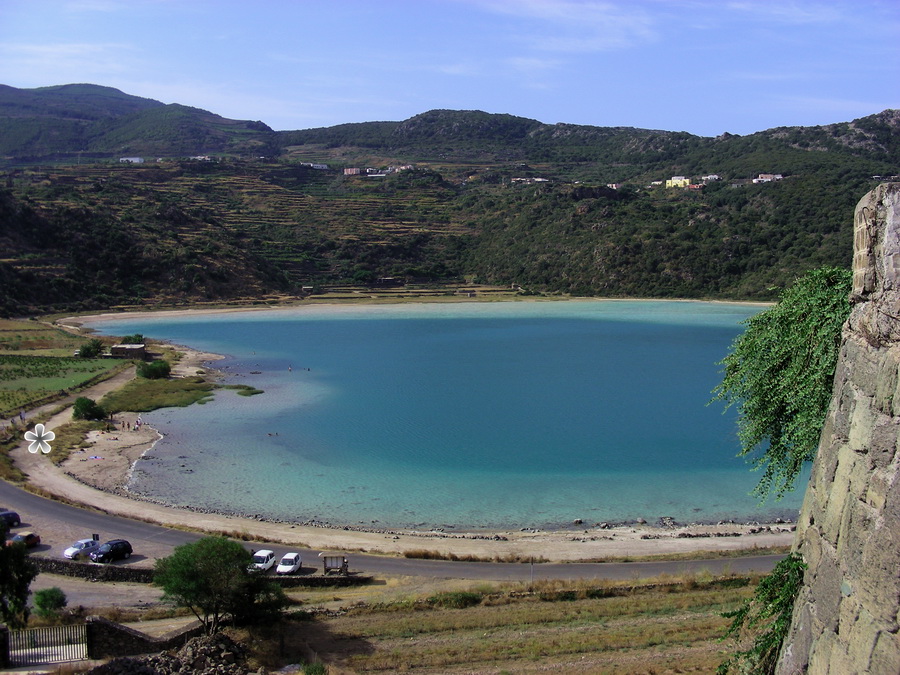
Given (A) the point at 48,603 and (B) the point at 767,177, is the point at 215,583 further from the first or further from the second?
(B) the point at 767,177

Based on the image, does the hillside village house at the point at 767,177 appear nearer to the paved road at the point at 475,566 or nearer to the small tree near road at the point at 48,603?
the paved road at the point at 475,566

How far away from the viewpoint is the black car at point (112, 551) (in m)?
19.5

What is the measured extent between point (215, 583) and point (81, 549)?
25.3 ft

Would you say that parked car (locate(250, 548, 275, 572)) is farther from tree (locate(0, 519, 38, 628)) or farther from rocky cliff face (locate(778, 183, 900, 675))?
rocky cliff face (locate(778, 183, 900, 675))

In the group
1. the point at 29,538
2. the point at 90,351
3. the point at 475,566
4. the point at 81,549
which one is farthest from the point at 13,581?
the point at 90,351

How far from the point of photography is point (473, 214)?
435ft

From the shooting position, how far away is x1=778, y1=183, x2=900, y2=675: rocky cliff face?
530 centimetres

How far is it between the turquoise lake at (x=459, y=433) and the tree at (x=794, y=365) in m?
15.0

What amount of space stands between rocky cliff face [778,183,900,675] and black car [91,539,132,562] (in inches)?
699

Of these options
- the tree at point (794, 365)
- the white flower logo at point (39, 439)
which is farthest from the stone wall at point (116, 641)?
the white flower logo at point (39, 439)

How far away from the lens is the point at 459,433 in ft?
123

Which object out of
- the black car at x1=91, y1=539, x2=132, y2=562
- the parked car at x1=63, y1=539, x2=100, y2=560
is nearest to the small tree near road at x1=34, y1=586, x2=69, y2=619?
the black car at x1=91, y1=539, x2=132, y2=562

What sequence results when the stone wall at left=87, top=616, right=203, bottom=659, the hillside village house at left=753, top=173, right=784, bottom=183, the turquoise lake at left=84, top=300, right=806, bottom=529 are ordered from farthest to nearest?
the hillside village house at left=753, top=173, right=784, bottom=183 < the turquoise lake at left=84, top=300, right=806, bottom=529 < the stone wall at left=87, top=616, right=203, bottom=659

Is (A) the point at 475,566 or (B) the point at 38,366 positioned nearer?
Answer: (A) the point at 475,566
